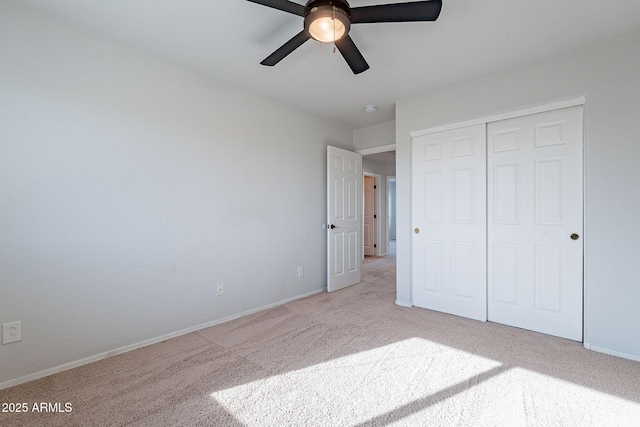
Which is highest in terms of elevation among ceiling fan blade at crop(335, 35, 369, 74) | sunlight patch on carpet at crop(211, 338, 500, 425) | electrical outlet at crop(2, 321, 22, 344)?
ceiling fan blade at crop(335, 35, 369, 74)

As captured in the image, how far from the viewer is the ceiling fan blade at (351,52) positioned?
5.90 ft

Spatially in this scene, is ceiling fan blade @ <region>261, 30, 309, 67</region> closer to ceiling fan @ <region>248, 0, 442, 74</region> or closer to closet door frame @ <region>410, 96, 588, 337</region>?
ceiling fan @ <region>248, 0, 442, 74</region>

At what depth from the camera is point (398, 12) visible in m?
1.56

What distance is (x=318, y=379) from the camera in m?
1.95

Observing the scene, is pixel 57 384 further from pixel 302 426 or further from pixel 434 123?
pixel 434 123

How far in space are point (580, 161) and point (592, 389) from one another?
1.74 metres

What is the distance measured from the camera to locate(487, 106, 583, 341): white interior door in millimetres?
2510

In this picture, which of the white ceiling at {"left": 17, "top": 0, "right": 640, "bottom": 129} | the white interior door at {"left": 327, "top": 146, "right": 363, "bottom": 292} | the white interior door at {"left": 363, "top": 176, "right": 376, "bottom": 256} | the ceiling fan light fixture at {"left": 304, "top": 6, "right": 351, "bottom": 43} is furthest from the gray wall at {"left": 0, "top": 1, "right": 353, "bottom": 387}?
the white interior door at {"left": 363, "top": 176, "right": 376, "bottom": 256}

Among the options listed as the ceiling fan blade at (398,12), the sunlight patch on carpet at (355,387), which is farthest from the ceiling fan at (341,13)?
the sunlight patch on carpet at (355,387)

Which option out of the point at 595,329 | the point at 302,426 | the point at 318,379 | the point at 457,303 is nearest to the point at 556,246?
the point at 595,329

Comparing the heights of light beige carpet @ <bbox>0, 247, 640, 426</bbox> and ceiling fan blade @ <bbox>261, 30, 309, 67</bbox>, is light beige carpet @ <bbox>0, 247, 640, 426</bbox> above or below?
below

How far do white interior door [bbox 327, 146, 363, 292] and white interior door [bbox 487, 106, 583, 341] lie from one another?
1.88m

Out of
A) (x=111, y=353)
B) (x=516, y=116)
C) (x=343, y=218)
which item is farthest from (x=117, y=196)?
(x=516, y=116)

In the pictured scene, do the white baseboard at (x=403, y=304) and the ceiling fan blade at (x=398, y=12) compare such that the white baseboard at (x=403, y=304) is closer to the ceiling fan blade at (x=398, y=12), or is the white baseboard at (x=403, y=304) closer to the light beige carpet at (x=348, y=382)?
the light beige carpet at (x=348, y=382)
